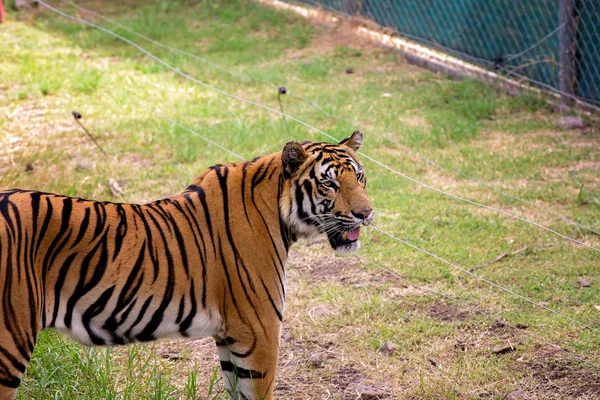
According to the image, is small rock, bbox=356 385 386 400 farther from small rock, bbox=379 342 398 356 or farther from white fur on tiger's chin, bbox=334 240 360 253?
white fur on tiger's chin, bbox=334 240 360 253

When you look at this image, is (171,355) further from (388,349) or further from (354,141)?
(354,141)

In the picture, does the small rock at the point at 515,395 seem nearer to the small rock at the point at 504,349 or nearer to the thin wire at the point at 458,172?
the small rock at the point at 504,349

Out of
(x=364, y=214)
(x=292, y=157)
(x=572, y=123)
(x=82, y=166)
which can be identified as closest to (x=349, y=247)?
(x=364, y=214)

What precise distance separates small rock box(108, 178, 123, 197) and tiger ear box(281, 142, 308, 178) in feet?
9.79

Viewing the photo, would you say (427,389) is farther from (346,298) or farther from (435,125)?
(435,125)

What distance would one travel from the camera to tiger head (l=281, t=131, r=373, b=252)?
3496mm

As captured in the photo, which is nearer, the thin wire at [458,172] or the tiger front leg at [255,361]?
the tiger front leg at [255,361]

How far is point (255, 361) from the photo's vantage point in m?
3.41

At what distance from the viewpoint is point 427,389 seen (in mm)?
3973

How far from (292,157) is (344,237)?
0.43 meters

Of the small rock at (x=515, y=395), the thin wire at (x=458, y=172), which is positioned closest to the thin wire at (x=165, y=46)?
the thin wire at (x=458, y=172)

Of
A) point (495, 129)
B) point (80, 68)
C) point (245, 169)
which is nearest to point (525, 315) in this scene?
point (245, 169)

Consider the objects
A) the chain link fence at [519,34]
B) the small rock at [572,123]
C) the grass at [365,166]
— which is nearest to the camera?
the grass at [365,166]

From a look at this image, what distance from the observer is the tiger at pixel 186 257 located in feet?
9.93
